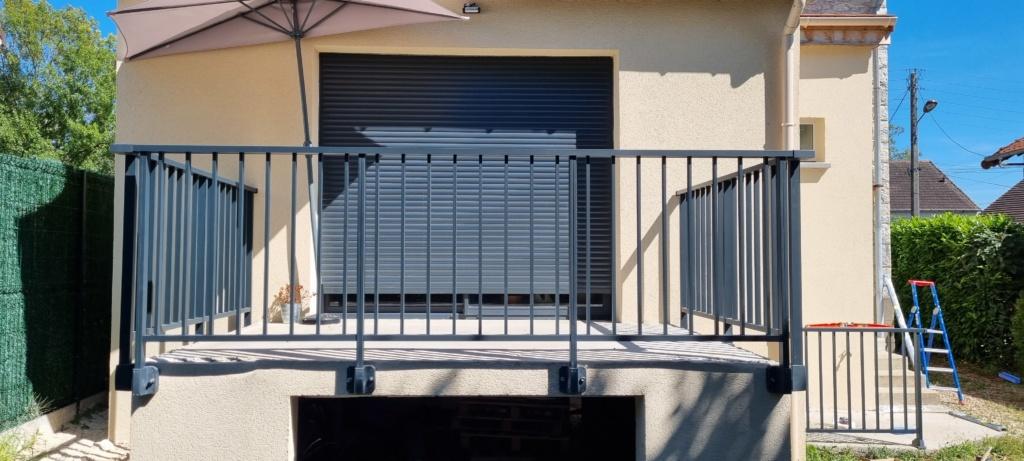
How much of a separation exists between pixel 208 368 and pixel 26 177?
2997 millimetres

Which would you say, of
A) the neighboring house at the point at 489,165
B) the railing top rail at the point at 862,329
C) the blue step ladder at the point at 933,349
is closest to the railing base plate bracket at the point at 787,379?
the neighboring house at the point at 489,165

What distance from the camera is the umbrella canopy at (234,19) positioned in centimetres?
363

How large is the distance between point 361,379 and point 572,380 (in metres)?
0.96

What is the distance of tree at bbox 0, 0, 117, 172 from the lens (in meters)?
17.7

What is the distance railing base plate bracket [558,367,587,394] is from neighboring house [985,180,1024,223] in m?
19.0

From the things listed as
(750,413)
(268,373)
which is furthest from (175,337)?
(750,413)

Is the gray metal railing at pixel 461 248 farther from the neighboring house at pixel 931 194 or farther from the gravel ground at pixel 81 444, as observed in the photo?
the neighboring house at pixel 931 194

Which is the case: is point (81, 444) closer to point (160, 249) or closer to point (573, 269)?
point (160, 249)

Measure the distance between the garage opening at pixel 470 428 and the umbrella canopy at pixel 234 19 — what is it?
2322 millimetres

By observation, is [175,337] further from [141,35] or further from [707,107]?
[707,107]

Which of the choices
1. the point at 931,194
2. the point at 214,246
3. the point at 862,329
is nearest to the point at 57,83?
the point at 214,246

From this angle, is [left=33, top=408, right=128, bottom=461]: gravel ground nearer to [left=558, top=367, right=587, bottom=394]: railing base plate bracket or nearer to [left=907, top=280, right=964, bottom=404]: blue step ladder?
[left=558, top=367, right=587, bottom=394]: railing base plate bracket

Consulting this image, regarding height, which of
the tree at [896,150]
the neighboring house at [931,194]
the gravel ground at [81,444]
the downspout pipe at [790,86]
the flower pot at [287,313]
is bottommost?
the gravel ground at [81,444]

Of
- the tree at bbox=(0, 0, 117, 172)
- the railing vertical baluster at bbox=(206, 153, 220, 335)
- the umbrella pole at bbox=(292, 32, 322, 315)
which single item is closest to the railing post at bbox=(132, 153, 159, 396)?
the railing vertical baluster at bbox=(206, 153, 220, 335)
